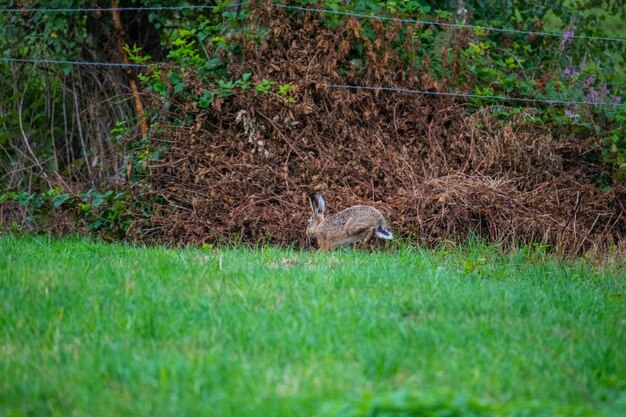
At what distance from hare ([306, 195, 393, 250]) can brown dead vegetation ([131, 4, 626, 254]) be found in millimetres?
405

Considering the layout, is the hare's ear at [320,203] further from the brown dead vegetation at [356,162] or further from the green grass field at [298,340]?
the green grass field at [298,340]

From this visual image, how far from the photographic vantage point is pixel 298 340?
5695 millimetres

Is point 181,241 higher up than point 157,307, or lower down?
lower down

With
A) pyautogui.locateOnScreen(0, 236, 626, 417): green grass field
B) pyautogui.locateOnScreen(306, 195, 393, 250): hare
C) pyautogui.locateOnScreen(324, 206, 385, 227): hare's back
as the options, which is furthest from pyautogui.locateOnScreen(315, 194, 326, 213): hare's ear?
pyautogui.locateOnScreen(0, 236, 626, 417): green grass field

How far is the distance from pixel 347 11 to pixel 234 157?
2.51 metres

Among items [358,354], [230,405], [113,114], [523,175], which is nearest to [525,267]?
[523,175]

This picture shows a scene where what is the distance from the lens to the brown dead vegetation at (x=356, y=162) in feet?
35.7

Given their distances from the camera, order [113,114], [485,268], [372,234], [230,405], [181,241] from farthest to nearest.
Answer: [113,114]
[181,241]
[372,234]
[485,268]
[230,405]

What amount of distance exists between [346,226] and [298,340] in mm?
4598

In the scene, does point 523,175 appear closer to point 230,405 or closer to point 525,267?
point 525,267

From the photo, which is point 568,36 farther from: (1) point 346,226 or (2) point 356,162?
(1) point 346,226

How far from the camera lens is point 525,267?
29.6ft

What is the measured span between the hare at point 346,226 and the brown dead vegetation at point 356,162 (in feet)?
1.33

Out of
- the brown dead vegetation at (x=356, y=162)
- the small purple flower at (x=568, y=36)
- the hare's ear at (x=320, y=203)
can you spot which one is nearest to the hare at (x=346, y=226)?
the hare's ear at (x=320, y=203)
